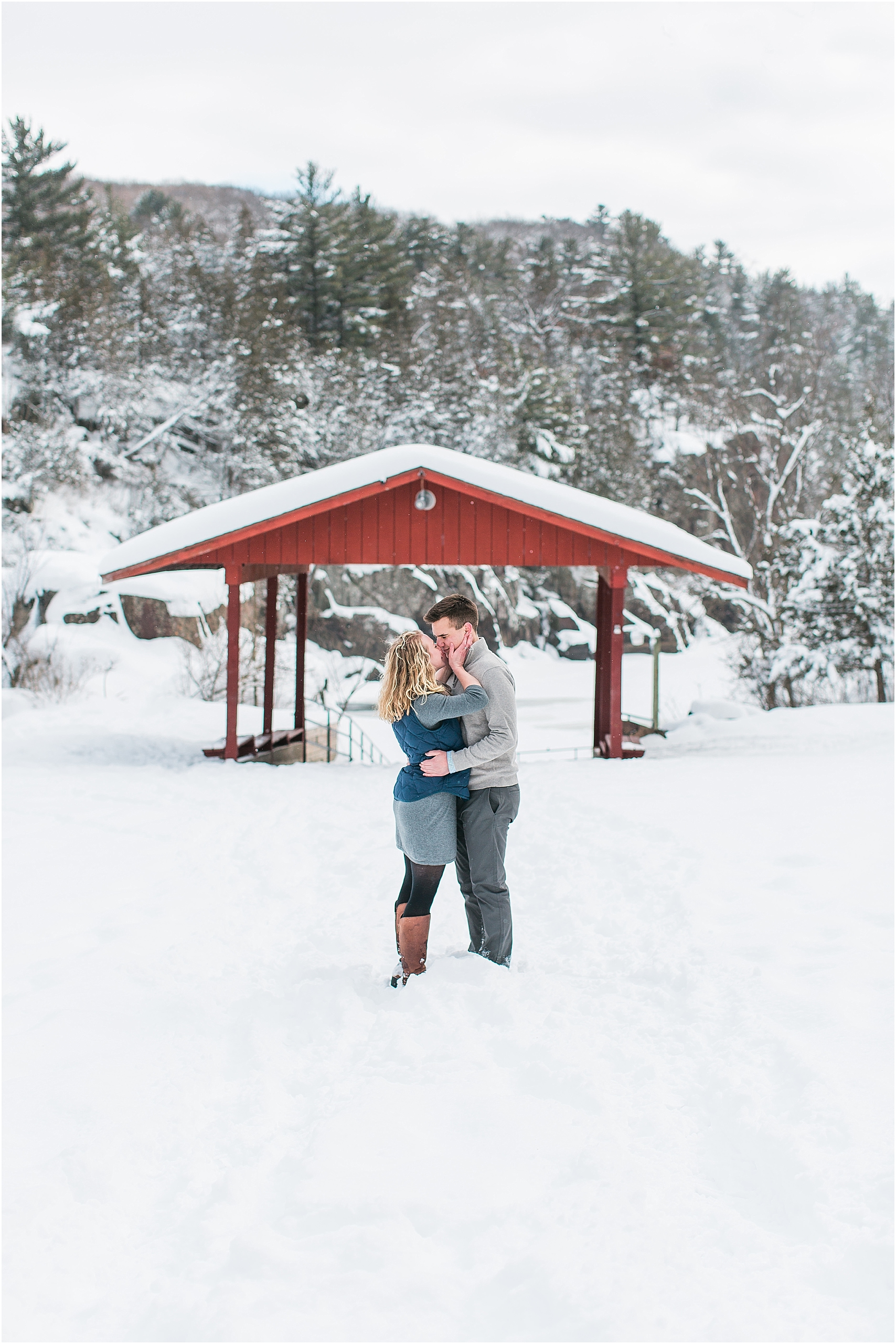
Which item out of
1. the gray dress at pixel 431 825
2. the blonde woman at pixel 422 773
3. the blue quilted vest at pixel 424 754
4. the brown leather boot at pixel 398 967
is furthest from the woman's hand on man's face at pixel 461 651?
the brown leather boot at pixel 398 967

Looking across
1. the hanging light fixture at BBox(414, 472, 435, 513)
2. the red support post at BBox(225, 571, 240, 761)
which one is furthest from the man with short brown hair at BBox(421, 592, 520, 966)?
the red support post at BBox(225, 571, 240, 761)

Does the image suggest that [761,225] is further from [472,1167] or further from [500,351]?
[472,1167]

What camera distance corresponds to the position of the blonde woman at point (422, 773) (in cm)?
374

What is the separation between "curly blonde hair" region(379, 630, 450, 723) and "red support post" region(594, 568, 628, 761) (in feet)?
21.3

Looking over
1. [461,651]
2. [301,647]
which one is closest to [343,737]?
[301,647]

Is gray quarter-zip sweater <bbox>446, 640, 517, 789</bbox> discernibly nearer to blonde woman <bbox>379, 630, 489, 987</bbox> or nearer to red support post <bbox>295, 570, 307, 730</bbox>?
blonde woman <bbox>379, 630, 489, 987</bbox>

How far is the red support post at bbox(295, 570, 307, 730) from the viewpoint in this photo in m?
12.4

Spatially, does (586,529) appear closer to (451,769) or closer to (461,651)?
(461,651)

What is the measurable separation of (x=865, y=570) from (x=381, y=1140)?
16.2 m

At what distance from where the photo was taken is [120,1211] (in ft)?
8.69

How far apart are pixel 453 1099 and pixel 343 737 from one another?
543 inches

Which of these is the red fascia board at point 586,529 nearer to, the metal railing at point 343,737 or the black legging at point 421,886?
the metal railing at point 343,737

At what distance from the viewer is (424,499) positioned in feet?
32.5

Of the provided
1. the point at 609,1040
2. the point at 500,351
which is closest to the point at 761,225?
the point at 500,351
